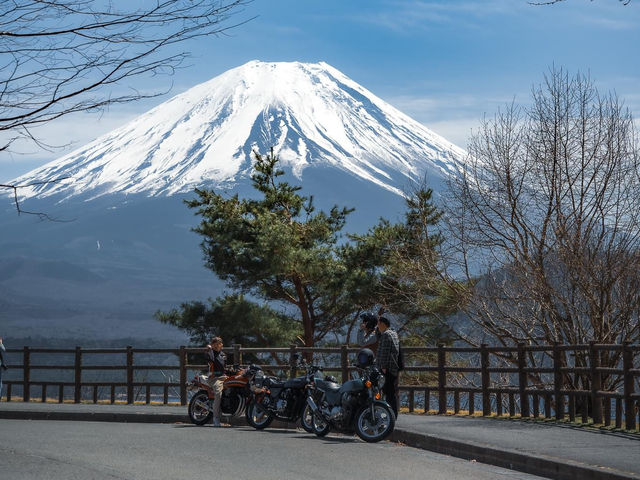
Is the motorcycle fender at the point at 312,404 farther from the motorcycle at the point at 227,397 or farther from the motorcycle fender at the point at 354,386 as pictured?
the motorcycle at the point at 227,397

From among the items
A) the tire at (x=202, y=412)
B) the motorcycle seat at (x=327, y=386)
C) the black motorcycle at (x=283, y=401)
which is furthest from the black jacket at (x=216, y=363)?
the motorcycle seat at (x=327, y=386)

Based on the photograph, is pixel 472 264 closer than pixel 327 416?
No

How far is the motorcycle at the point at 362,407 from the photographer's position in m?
14.0

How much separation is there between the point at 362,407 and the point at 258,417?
285cm

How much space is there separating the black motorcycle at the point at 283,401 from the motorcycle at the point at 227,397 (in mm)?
684

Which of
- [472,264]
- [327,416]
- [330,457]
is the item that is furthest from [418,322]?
[330,457]

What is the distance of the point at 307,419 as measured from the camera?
1559 centimetres

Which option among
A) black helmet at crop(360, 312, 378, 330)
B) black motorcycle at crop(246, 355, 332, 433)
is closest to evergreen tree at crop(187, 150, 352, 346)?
black motorcycle at crop(246, 355, 332, 433)

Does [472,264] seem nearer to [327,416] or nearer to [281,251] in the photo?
[281,251]

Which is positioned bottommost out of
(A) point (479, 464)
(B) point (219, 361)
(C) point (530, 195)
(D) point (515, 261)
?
(A) point (479, 464)

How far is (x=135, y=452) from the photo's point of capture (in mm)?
12328

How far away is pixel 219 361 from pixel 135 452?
5142mm

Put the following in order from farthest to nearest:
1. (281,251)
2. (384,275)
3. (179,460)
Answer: (384,275) < (281,251) < (179,460)

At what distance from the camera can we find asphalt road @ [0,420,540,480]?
1029 cm
